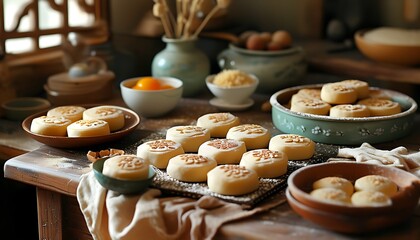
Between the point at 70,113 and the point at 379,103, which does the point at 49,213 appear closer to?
the point at 70,113

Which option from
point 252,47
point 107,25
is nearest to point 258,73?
point 252,47

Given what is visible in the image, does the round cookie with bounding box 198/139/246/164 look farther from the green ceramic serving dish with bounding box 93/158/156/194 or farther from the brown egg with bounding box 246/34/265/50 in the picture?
the brown egg with bounding box 246/34/265/50

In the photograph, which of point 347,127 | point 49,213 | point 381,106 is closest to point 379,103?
point 381,106

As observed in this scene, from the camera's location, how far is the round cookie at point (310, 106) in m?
1.69

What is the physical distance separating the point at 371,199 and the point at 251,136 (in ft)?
1.43

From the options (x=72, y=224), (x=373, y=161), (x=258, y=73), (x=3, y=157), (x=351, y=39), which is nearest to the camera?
(x=373, y=161)

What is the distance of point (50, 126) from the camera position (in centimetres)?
163

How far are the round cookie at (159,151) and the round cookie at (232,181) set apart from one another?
0.48ft

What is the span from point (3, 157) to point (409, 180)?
101 cm

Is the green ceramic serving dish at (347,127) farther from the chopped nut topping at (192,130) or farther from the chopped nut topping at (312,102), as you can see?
the chopped nut topping at (192,130)

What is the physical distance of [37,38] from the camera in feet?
6.93

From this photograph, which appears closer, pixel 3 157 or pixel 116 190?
pixel 116 190

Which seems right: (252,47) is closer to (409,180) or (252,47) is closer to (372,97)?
(372,97)

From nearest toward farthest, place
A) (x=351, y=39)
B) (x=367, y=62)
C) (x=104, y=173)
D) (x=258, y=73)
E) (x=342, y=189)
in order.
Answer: (x=342, y=189), (x=104, y=173), (x=258, y=73), (x=367, y=62), (x=351, y=39)
